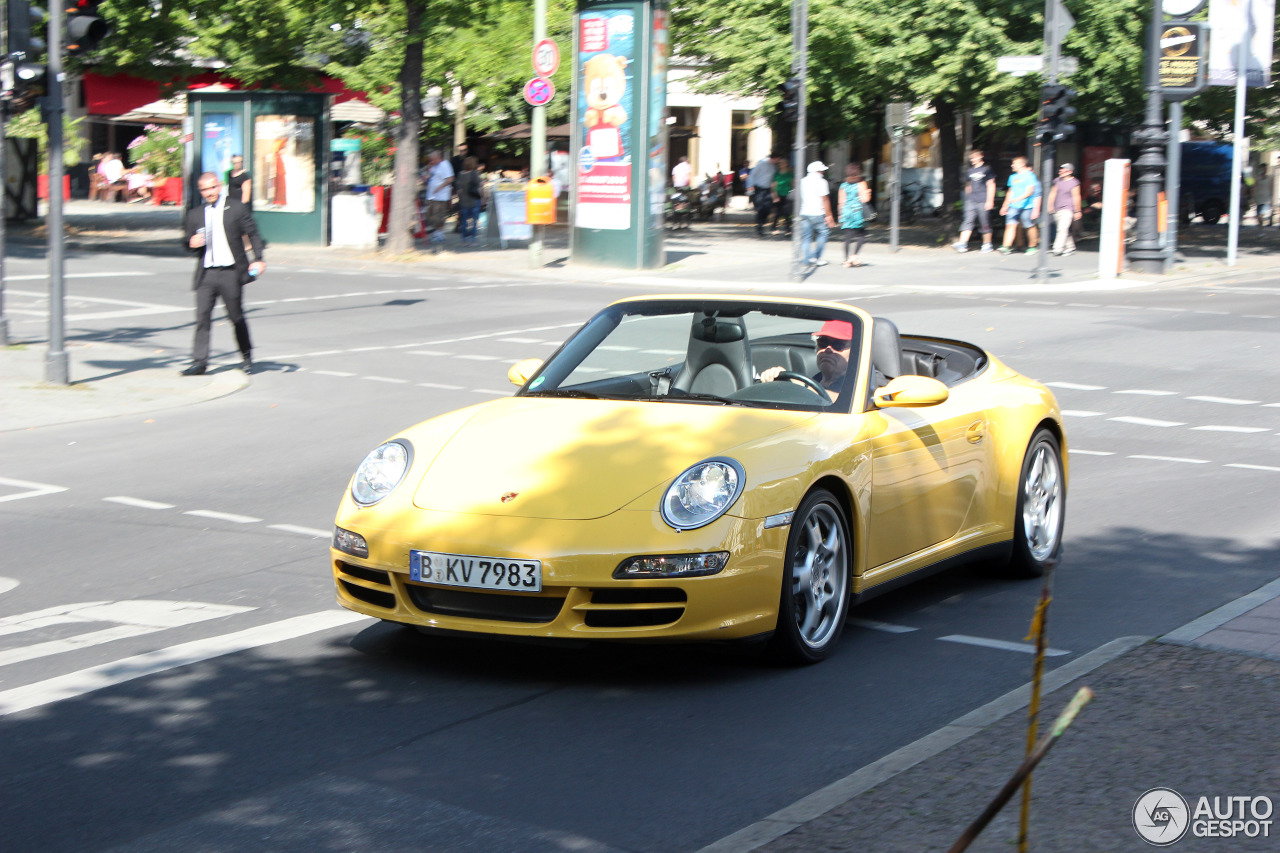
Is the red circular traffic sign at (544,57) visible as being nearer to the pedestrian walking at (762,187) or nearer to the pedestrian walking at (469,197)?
the pedestrian walking at (469,197)

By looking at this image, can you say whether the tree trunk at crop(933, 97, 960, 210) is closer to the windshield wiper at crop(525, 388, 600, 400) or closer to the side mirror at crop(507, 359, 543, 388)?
the side mirror at crop(507, 359, 543, 388)

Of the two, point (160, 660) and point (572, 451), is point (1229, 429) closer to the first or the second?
point (572, 451)

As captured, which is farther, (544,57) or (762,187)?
(762,187)

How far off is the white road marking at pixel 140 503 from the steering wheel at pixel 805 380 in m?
4.08

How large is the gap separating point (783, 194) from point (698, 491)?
32994 millimetres

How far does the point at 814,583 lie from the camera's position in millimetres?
5730

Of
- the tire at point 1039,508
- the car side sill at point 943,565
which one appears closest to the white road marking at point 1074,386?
the tire at point 1039,508

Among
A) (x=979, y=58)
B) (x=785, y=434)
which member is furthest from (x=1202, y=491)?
(x=979, y=58)

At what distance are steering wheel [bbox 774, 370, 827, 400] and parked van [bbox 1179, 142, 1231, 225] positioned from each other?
4262cm

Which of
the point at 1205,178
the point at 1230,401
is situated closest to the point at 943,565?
the point at 1230,401

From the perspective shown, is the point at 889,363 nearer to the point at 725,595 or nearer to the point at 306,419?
the point at 725,595

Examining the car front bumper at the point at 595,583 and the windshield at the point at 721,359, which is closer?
the car front bumper at the point at 595,583

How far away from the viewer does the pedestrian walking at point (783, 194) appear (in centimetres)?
3747

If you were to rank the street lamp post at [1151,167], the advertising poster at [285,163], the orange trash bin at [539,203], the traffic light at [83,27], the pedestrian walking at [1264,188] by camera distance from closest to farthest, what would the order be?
the traffic light at [83,27] < the street lamp post at [1151,167] < the orange trash bin at [539,203] < the advertising poster at [285,163] < the pedestrian walking at [1264,188]
